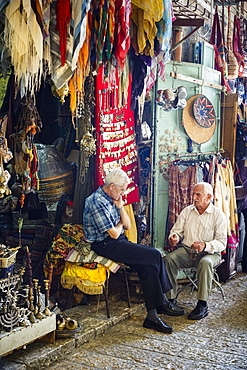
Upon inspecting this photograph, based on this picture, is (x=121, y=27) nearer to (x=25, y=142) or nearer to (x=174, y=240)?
(x=25, y=142)

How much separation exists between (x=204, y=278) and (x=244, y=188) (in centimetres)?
233

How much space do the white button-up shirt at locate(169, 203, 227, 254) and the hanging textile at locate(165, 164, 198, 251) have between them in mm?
432

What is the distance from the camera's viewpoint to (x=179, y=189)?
6141 millimetres

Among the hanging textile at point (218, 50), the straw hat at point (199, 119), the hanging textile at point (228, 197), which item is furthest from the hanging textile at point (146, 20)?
the hanging textile at point (218, 50)

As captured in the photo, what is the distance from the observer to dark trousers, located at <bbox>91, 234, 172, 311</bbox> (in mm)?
4816

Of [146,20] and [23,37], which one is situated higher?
[146,20]

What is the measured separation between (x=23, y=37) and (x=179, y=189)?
10.8 feet

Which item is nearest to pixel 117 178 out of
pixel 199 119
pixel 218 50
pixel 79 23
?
pixel 79 23

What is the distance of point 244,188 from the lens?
710cm

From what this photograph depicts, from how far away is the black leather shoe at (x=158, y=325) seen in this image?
4676 millimetres

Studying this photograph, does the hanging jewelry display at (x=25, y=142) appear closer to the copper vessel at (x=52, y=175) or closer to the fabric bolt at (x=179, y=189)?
the copper vessel at (x=52, y=175)

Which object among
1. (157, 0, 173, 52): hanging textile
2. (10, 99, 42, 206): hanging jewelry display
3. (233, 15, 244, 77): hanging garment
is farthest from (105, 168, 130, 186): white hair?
(233, 15, 244, 77): hanging garment

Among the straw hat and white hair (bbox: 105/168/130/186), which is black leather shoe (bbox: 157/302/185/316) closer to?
white hair (bbox: 105/168/130/186)

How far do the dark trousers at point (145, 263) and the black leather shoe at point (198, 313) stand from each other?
435 mm
